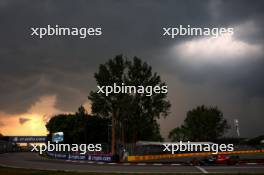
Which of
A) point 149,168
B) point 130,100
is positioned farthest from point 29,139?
point 149,168

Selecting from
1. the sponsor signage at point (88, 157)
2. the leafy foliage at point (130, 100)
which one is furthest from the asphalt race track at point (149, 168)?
the leafy foliage at point (130, 100)

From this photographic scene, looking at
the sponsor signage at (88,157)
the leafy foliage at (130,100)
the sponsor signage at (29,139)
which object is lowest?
the sponsor signage at (88,157)

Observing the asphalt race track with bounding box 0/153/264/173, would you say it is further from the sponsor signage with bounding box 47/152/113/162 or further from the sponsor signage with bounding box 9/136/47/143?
the sponsor signage with bounding box 9/136/47/143

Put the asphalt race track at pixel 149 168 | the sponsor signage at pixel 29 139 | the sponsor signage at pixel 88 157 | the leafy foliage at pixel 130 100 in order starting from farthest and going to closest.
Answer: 1. the sponsor signage at pixel 29 139
2. the leafy foliage at pixel 130 100
3. the sponsor signage at pixel 88 157
4. the asphalt race track at pixel 149 168

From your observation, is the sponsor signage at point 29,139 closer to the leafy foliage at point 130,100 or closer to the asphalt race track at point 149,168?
the leafy foliage at point 130,100

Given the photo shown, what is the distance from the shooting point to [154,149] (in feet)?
186

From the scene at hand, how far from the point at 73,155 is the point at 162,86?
956 inches

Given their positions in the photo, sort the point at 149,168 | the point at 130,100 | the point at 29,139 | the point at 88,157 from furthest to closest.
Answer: the point at 29,139
the point at 130,100
the point at 88,157
the point at 149,168

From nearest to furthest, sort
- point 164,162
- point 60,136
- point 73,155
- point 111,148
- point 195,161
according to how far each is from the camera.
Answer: point 195,161
point 164,162
point 73,155
point 111,148
point 60,136

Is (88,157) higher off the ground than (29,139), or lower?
lower

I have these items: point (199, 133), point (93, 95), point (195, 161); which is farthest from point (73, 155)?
point (199, 133)

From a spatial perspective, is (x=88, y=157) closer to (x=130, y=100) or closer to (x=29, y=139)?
(x=130, y=100)

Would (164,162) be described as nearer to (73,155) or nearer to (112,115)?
(73,155)

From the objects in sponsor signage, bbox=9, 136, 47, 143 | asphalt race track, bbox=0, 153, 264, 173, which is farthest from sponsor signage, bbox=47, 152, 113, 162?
sponsor signage, bbox=9, 136, 47, 143
